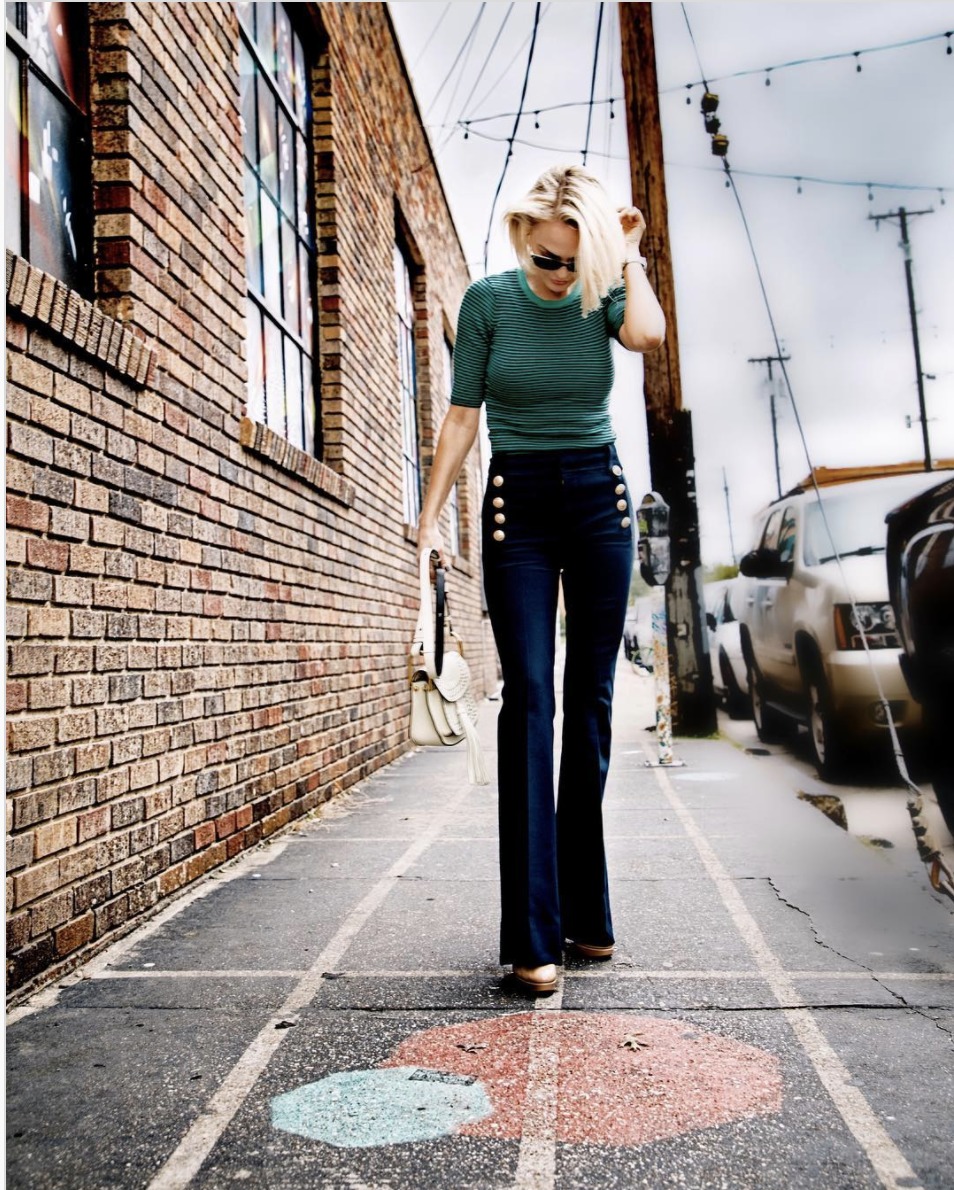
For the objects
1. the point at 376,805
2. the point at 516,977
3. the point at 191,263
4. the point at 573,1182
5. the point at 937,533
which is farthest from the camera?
the point at 376,805

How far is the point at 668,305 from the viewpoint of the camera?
8.39 m

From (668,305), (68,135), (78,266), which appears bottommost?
(78,266)

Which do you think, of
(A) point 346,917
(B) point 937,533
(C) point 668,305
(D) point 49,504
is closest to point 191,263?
(D) point 49,504

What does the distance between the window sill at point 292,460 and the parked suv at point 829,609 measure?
2.11 meters

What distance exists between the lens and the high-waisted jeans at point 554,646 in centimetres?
250

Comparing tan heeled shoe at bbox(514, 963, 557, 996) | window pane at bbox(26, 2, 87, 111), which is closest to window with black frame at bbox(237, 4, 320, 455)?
window pane at bbox(26, 2, 87, 111)

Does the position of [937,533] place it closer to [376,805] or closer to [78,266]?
[78,266]

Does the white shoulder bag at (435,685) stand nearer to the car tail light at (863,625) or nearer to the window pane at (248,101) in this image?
the car tail light at (863,625)

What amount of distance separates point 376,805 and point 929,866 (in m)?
2.76

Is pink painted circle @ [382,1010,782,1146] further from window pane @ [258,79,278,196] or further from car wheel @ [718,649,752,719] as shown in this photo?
car wheel @ [718,649,752,719]

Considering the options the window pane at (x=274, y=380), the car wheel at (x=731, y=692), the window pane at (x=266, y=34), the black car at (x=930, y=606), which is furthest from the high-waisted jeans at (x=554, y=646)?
the car wheel at (x=731, y=692)

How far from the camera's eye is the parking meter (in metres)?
7.19

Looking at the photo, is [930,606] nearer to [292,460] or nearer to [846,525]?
[846,525]

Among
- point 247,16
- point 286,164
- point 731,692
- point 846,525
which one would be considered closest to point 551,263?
point 846,525
